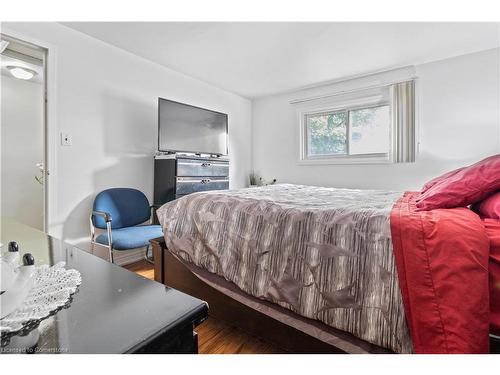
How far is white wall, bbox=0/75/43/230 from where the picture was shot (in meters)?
3.43

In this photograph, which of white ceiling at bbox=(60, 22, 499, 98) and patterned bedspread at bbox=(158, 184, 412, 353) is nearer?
patterned bedspread at bbox=(158, 184, 412, 353)

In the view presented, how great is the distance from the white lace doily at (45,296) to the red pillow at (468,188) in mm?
1420

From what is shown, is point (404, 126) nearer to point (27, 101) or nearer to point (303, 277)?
point (303, 277)

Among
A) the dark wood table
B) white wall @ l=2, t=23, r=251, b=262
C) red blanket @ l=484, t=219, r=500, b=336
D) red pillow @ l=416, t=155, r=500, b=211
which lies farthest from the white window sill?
the dark wood table

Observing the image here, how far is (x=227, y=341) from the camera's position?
1.51 meters

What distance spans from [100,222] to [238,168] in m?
2.51

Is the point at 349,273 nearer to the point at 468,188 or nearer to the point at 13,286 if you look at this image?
the point at 468,188

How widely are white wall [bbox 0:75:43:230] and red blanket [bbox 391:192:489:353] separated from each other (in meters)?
4.47

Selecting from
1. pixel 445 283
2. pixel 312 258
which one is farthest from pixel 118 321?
pixel 445 283

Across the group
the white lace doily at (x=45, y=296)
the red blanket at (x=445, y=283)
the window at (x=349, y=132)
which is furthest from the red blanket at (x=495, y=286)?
the window at (x=349, y=132)

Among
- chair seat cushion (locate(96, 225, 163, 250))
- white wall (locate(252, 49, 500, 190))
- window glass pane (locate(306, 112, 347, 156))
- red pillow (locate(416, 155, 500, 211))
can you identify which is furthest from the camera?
window glass pane (locate(306, 112, 347, 156))

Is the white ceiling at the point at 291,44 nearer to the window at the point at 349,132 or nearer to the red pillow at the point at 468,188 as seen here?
the window at the point at 349,132

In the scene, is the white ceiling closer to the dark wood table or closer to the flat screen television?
the flat screen television
